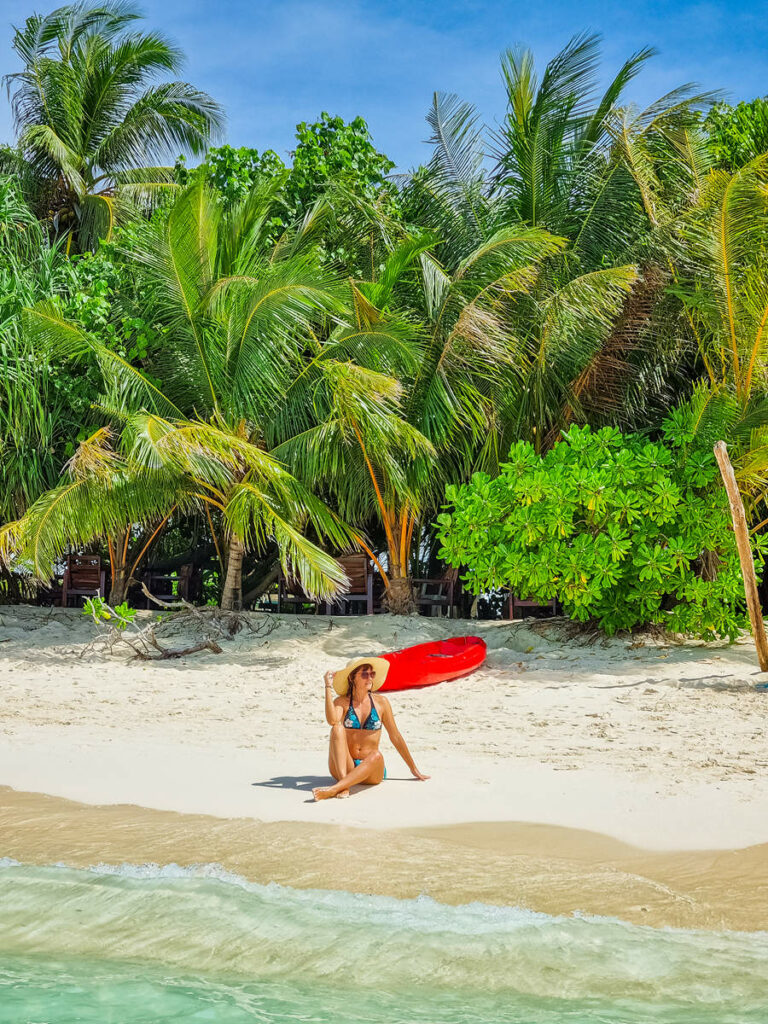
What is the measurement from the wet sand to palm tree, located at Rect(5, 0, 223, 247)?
1304 centimetres

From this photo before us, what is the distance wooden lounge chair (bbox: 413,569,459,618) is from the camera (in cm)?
1258

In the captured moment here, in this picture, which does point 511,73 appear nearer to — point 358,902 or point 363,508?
point 363,508

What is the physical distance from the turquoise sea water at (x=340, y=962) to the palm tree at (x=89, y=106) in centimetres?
1383

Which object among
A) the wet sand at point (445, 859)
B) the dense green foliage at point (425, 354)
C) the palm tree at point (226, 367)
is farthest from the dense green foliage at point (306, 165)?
the wet sand at point (445, 859)

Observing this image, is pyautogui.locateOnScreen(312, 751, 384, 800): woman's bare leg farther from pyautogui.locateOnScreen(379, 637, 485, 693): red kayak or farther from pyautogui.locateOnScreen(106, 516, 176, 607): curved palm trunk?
pyautogui.locateOnScreen(106, 516, 176, 607): curved palm trunk

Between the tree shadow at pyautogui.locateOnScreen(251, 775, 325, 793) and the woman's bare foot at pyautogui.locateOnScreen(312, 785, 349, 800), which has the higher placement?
the woman's bare foot at pyautogui.locateOnScreen(312, 785, 349, 800)

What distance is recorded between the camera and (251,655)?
32.8 feet

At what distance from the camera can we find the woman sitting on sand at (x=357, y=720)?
17.5 ft

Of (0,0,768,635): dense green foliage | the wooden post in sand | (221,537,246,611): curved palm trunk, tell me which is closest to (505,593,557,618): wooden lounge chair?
(0,0,768,635): dense green foliage

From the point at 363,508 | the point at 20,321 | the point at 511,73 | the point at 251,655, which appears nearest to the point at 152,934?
the point at 251,655

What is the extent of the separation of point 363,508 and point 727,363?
4.32m

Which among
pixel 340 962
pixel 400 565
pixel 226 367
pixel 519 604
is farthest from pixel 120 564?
pixel 340 962

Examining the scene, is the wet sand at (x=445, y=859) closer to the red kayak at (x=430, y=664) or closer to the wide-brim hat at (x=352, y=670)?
the wide-brim hat at (x=352, y=670)

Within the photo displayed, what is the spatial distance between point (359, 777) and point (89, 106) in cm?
1498
